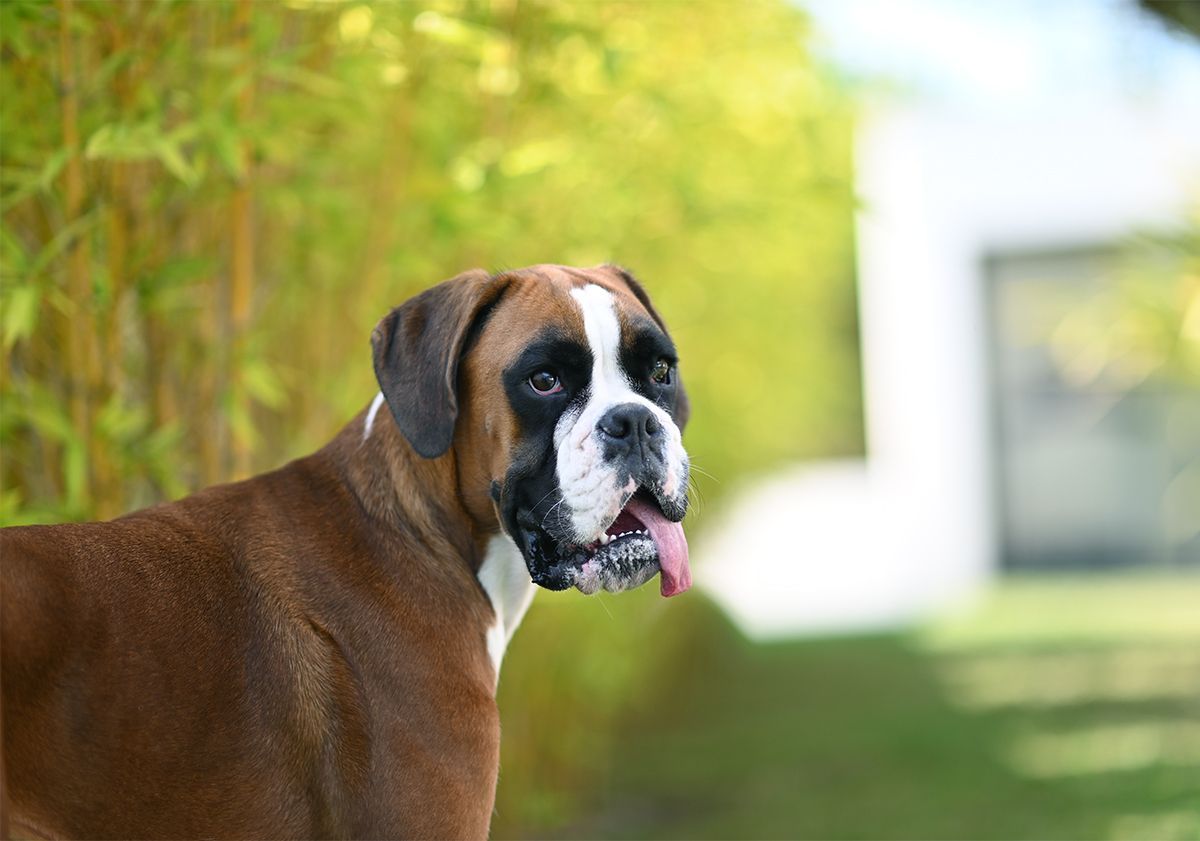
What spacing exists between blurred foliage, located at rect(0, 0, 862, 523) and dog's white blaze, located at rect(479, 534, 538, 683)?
91cm

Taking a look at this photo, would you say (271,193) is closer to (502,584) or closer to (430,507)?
(430,507)

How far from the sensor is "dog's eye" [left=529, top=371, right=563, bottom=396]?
252 cm

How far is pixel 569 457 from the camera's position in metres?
2.45

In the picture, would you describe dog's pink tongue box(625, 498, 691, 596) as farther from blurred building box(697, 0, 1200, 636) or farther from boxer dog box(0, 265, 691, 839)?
blurred building box(697, 0, 1200, 636)

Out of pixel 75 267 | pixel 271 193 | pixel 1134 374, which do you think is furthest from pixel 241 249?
pixel 1134 374

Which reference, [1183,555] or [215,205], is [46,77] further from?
[1183,555]

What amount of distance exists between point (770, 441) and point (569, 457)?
9.22 metres

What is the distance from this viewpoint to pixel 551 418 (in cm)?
251

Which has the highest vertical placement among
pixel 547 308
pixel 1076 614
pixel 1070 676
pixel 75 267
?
pixel 75 267

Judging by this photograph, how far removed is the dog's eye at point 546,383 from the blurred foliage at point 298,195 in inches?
33.7

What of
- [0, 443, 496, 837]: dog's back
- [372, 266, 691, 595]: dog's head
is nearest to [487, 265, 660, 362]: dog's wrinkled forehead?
[372, 266, 691, 595]: dog's head

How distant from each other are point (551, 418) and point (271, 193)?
122 centimetres

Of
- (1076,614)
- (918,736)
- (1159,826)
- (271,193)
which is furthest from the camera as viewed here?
(1076,614)

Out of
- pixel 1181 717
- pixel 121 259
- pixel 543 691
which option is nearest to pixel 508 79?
pixel 121 259
